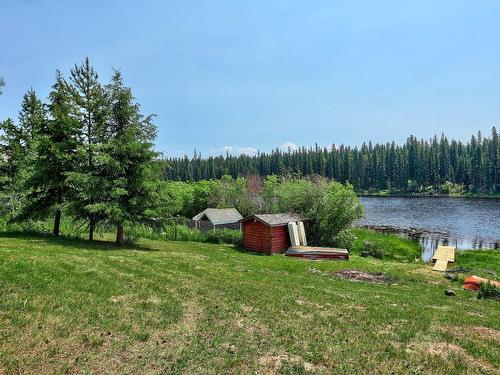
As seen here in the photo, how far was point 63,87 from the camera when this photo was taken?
23656 millimetres

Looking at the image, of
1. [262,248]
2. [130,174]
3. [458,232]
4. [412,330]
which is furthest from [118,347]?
[458,232]

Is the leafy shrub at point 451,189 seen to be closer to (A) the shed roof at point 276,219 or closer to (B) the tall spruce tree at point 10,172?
(A) the shed roof at point 276,219

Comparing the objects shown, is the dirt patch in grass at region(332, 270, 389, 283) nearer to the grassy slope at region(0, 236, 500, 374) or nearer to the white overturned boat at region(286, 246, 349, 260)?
the grassy slope at region(0, 236, 500, 374)

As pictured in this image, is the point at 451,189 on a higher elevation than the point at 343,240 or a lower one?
higher

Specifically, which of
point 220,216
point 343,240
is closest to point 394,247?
point 343,240

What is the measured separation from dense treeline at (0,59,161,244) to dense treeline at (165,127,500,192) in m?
99.0

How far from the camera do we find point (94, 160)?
71.5 ft

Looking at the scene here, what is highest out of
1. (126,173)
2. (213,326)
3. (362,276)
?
(126,173)

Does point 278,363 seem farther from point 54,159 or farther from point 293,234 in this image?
point 293,234

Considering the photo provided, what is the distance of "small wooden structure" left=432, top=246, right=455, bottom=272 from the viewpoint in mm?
26009

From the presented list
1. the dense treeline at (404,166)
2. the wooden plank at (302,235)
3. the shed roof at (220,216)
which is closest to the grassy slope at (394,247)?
the wooden plank at (302,235)

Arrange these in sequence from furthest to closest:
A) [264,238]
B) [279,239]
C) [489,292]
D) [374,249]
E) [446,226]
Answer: [446,226]
[374,249]
[279,239]
[264,238]
[489,292]

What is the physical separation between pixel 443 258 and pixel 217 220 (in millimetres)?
24021

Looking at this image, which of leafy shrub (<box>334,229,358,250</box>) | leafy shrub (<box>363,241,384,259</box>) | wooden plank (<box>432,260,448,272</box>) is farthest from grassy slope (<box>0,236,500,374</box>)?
leafy shrub (<box>334,229,358,250</box>)
